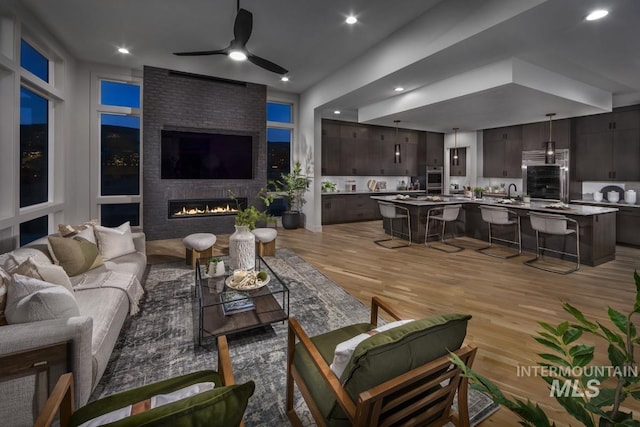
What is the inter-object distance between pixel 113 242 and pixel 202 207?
3.16 m

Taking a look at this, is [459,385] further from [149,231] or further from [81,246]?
[149,231]

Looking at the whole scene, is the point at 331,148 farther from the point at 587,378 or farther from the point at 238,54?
the point at 587,378

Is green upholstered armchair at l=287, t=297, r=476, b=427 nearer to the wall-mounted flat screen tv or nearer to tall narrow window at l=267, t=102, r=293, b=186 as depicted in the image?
the wall-mounted flat screen tv

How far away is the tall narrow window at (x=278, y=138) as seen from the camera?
7652 mm

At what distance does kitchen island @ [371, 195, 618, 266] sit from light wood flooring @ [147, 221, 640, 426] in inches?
10.2

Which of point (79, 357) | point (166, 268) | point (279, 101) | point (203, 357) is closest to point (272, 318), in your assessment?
point (203, 357)

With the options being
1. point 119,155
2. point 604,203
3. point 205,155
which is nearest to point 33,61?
point 119,155

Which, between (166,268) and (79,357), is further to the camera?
(166,268)

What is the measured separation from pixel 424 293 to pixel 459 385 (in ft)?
6.90

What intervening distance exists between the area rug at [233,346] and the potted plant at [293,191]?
3743 mm

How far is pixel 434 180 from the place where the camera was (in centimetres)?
989

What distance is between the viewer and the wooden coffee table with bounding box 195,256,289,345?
2.37 metres

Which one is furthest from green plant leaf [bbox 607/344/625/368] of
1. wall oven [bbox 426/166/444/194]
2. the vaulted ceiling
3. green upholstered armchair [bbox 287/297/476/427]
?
wall oven [bbox 426/166/444/194]

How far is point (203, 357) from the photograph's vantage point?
228cm
